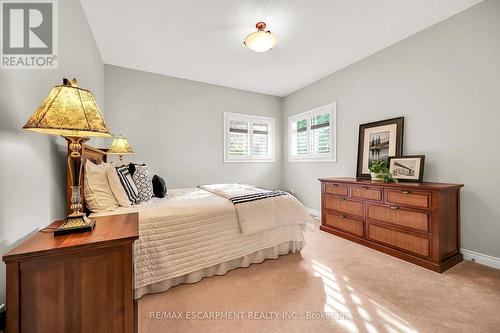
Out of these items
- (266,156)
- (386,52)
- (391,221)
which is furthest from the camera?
(266,156)

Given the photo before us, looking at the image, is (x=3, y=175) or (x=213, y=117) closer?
(x=3, y=175)

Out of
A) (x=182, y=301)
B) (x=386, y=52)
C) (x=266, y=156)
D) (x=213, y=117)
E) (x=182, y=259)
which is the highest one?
(x=386, y=52)

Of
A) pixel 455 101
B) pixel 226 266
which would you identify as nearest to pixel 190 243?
pixel 226 266

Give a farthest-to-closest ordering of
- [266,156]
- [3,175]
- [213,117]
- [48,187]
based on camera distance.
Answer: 1. [266,156]
2. [213,117]
3. [48,187]
4. [3,175]

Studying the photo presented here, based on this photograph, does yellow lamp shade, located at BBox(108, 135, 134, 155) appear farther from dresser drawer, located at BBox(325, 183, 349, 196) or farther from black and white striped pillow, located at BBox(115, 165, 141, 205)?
dresser drawer, located at BBox(325, 183, 349, 196)

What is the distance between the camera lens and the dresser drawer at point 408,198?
2131 millimetres

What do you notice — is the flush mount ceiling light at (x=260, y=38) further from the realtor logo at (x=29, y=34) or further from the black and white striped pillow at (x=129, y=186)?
the black and white striped pillow at (x=129, y=186)

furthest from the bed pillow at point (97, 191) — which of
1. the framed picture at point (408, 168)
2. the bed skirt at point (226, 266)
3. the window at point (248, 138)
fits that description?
the framed picture at point (408, 168)

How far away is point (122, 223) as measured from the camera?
1201 millimetres

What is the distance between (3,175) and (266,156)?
4253mm

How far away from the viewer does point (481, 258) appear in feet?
7.08

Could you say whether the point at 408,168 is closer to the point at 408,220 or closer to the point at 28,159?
the point at 408,220

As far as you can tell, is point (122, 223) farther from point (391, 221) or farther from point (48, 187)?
point (391, 221)

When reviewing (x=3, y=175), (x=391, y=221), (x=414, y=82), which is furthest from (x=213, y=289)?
(x=414, y=82)
